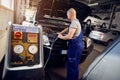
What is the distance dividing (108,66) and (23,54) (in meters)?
1.81

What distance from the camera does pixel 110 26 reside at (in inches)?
634

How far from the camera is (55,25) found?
5.21 metres

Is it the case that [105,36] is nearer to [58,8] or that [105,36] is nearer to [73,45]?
[58,8]

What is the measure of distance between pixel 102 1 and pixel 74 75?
1347 centimetres

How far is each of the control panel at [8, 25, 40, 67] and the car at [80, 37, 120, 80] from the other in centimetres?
165

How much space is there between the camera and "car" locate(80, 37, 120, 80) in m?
0.99

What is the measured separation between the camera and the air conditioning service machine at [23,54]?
2.59 metres

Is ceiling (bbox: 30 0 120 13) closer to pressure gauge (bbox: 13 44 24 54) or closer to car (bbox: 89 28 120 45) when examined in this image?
car (bbox: 89 28 120 45)

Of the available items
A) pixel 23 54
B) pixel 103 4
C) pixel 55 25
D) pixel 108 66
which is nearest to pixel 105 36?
pixel 55 25

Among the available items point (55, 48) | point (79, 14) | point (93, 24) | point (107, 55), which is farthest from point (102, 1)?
point (107, 55)

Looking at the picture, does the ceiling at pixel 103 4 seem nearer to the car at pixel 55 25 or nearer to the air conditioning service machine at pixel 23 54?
the car at pixel 55 25

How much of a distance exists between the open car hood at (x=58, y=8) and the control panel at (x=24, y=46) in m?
1.86

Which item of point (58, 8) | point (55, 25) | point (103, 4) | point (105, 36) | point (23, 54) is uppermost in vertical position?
point (103, 4)

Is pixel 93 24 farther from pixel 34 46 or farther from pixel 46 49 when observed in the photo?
pixel 34 46
